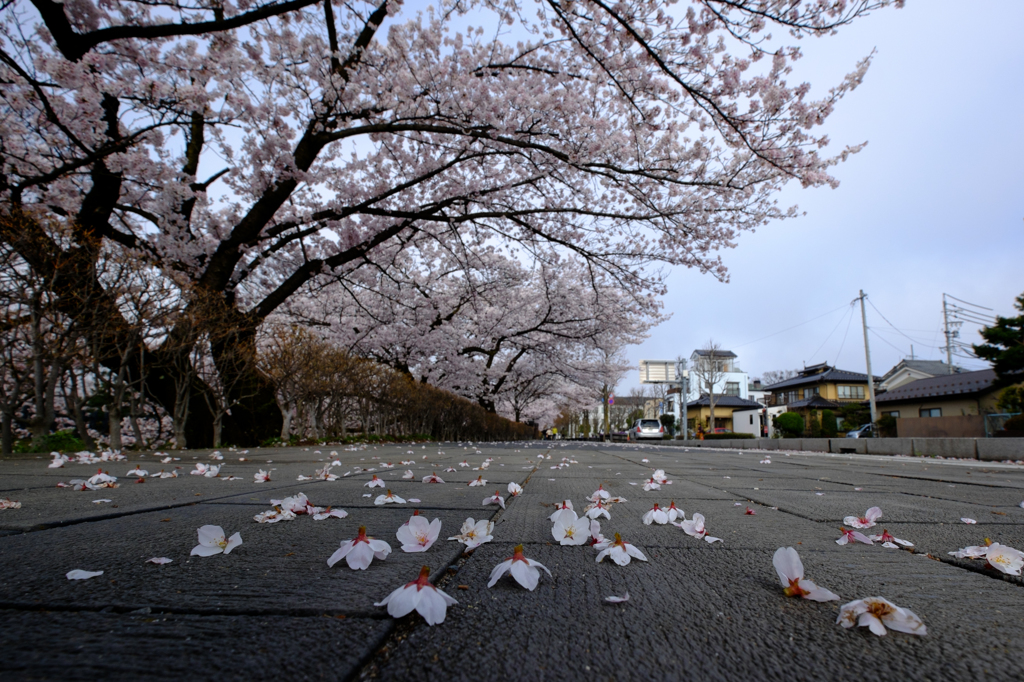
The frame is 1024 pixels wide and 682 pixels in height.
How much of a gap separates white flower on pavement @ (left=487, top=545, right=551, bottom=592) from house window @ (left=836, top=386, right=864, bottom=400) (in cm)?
5592

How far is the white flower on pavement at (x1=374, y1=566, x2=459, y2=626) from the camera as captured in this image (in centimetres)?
79

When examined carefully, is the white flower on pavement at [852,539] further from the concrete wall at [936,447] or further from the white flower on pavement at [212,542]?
the concrete wall at [936,447]

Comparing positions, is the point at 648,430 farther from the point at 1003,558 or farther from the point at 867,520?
the point at 1003,558

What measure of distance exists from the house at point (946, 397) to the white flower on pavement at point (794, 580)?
27.1 m

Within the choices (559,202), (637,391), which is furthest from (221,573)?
(637,391)

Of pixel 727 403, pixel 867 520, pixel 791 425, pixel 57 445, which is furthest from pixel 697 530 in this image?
pixel 727 403

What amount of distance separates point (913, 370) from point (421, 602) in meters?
50.7

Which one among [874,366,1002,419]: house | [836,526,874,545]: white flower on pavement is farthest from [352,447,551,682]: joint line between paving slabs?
[874,366,1002,419]: house

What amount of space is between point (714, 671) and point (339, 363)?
972 centimetres

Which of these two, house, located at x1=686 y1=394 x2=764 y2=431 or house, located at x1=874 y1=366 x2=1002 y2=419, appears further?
house, located at x1=686 y1=394 x2=764 y2=431

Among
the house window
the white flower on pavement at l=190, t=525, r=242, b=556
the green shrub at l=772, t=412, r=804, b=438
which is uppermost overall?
the house window

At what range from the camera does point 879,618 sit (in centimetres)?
82

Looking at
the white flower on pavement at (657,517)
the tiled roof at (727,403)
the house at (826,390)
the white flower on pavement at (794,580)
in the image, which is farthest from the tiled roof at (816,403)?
the white flower on pavement at (794,580)

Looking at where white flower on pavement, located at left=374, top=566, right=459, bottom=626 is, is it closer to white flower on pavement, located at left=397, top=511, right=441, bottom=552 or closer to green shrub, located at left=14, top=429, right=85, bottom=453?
white flower on pavement, located at left=397, top=511, right=441, bottom=552
